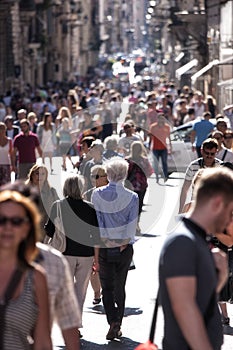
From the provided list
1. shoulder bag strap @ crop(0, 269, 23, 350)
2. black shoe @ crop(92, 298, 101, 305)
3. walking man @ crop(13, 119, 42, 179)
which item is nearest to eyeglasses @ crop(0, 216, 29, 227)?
shoulder bag strap @ crop(0, 269, 23, 350)

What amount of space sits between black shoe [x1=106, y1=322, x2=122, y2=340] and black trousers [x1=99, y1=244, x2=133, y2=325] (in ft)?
0.18

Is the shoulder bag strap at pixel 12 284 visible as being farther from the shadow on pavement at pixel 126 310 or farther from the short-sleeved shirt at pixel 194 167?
the short-sleeved shirt at pixel 194 167

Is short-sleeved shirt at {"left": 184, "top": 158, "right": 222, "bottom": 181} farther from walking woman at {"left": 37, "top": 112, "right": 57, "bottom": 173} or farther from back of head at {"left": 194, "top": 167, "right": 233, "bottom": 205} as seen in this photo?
walking woman at {"left": 37, "top": 112, "right": 57, "bottom": 173}

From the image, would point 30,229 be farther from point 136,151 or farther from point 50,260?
point 136,151

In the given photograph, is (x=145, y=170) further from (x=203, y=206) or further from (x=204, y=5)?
(x=204, y=5)

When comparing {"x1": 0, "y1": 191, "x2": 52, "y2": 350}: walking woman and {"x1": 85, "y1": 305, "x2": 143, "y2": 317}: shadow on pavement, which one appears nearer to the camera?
{"x1": 0, "y1": 191, "x2": 52, "y2": 350}: walking woman

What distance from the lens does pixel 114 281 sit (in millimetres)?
11141

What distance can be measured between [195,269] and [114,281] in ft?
17.1

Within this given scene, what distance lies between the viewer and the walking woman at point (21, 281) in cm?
572

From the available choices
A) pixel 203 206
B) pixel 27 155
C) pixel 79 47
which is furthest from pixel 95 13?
pixel 203 206

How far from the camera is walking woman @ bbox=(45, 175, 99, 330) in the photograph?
34.8 ft

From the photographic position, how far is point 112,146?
56.4 feet

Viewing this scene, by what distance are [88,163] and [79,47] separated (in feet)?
361

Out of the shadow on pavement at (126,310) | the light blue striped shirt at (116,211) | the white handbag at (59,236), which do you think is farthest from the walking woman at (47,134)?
the white handbag at (59,236)
